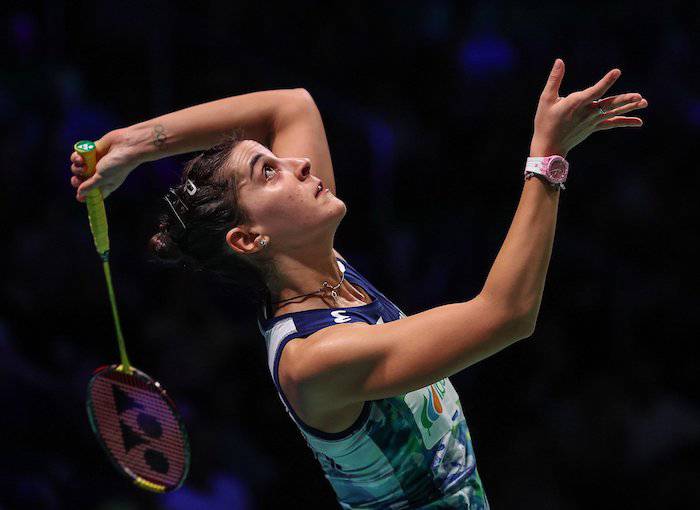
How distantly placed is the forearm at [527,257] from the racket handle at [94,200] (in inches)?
40.6

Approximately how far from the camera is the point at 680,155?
13.9ft

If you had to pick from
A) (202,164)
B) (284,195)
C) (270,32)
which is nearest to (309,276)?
(284,195)

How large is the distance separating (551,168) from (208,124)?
3.32 ft

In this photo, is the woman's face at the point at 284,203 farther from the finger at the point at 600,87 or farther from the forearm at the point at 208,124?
the finger at the point at 600,87

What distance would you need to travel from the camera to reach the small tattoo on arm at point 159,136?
98.5 inches

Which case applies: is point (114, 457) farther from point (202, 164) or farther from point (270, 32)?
point (270, 32)

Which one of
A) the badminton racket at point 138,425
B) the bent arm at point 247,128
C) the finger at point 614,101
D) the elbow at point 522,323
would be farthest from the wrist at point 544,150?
the badminton racket at point 138,425

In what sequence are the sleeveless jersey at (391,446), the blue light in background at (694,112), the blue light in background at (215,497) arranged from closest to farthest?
the sleeveless jersey at (391,446)
the blue light in background at (215,497)
the blue light in background at (694,112)

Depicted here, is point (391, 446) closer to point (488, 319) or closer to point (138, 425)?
point (488, 319)

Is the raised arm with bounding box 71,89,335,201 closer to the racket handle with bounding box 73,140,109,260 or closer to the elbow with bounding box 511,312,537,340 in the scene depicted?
the racket handle with bounding box 73,140,109,260

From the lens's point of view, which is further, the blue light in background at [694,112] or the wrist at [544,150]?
the blue light in background at [694,112]

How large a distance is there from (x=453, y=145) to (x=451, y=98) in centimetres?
22

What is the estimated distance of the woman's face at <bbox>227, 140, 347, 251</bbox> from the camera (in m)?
2.21

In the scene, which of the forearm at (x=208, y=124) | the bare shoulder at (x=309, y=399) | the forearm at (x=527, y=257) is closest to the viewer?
the forearm at (x=527, y=257)
